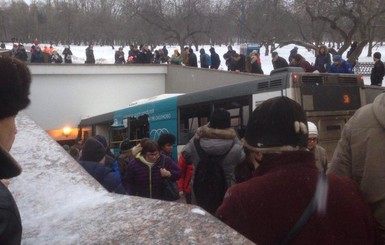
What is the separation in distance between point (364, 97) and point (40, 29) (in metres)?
62.8

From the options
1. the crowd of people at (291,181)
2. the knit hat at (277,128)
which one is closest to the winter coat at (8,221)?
the crowd of people at (291,181)

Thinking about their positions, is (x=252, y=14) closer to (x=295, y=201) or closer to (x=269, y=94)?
(x=269, y=94)

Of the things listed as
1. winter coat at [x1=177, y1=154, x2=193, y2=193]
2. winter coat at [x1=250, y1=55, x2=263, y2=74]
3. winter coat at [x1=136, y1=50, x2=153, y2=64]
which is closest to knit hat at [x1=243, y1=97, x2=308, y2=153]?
winter coat at [x1=177, y1=154, x2=193, y2=193]

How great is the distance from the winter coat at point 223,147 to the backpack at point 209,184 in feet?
0.30

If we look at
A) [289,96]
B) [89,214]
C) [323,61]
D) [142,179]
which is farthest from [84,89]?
[89,214]

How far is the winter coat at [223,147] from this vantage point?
5574mm

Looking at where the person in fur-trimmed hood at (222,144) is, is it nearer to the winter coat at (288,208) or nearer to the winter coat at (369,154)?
the winter coat at (369,154)

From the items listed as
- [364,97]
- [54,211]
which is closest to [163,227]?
[54,211]

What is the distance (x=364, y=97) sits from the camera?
11289 mm

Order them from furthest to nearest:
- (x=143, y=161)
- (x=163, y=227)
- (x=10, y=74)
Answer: (x=143, y=161)
(x=163, y=227)
(x=10, y=74)

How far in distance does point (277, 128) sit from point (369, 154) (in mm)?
654

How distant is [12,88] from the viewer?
1779mm

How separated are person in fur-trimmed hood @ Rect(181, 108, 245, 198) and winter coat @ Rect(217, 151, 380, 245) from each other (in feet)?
11.2

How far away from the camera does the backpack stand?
5.41 m
